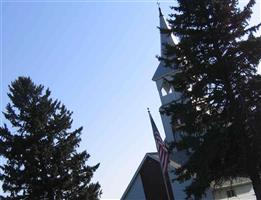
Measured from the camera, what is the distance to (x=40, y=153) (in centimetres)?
3050

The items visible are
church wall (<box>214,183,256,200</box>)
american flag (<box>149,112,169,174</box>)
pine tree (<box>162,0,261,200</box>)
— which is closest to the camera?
pine tree (<box>162,0,261,200</box>)

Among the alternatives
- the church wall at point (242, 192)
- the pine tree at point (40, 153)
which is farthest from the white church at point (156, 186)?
the pine tree at point (40, 153)

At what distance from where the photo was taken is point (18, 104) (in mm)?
32156

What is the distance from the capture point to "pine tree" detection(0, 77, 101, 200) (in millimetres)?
30219

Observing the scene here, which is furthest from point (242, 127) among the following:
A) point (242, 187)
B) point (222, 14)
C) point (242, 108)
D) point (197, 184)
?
point (242, 187)

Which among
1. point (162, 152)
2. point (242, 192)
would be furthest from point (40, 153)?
point (242, 192)

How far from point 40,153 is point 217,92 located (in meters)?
11.8

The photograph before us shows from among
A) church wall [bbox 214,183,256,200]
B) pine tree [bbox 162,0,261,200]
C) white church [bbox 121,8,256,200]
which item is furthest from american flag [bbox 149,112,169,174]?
church wall [bbox 214,183,256,200]

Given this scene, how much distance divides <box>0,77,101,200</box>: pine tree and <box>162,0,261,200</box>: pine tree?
847 cm

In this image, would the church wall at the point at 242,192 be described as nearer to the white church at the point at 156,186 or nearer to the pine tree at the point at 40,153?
the white church at the point at 156,186

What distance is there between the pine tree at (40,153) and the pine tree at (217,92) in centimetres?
847

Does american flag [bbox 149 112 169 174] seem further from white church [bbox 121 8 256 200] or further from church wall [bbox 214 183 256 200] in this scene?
church wall [bbox 214 183 256 200]

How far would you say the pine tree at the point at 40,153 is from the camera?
3022 cm

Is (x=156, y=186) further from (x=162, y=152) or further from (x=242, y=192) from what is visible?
(x=162, y=152)
